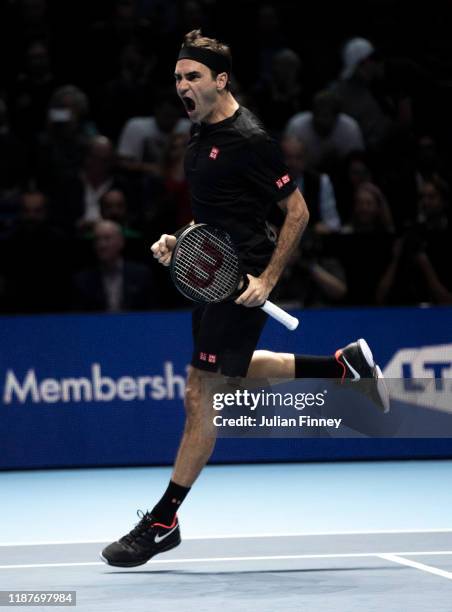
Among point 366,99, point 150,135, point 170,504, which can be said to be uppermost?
point 366,99

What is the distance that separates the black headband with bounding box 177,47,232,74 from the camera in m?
6.29

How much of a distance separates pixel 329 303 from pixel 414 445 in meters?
1.16

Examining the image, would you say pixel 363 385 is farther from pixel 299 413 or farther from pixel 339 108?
pixel 339 108

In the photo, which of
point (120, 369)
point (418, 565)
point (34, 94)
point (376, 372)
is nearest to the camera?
point (418, 565)

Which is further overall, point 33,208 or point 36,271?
point 33,208

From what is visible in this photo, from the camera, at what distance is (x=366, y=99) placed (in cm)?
1291

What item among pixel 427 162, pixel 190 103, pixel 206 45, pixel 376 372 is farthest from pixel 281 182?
pixel 427 162

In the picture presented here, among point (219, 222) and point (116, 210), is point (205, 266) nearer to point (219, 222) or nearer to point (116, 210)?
point (219, 222)

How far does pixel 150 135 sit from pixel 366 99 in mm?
2007

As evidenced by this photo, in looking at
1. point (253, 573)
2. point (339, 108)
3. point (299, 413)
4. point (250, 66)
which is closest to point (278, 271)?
point (299, 413)

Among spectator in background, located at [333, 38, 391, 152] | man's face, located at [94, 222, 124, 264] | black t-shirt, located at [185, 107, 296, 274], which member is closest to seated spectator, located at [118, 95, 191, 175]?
spectator in background, located at [333, 38, 391, 152]

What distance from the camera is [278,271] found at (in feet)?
20.6

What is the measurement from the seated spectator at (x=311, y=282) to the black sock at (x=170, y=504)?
418 cm

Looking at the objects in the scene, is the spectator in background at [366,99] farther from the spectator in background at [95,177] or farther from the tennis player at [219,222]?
the tennis player at [219,222]
